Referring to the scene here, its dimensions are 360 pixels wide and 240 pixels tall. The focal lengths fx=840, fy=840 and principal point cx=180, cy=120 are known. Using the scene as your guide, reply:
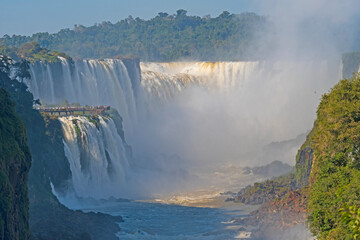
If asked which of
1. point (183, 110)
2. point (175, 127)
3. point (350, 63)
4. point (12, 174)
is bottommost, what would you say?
point (12, 174)

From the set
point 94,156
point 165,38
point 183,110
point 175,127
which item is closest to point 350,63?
point 183,110

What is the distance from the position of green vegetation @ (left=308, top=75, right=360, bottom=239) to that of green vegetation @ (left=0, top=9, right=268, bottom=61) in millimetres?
88285

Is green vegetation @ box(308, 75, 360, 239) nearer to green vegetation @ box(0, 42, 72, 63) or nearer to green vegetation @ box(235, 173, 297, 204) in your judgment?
green vegetation @ box(235, 173, 297, 204)

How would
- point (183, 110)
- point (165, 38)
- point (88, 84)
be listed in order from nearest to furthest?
point (88, 84) < point (183, 110) < point (165, 38)

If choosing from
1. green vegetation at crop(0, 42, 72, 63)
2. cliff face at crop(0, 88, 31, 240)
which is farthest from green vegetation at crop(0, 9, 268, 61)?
cliff face at crop(0, 88, 31, 240)

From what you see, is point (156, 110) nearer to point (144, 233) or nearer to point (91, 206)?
point (91, 206)

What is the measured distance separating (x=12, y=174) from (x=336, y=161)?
1465 centimetres

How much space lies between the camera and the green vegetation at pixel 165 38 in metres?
143

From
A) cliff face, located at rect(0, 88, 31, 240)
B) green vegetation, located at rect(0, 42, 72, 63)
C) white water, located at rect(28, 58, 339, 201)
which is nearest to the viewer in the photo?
cliff face, located at rect(0, 88, 31, 240)

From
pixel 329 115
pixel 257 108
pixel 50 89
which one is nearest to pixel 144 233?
pixel 329 115

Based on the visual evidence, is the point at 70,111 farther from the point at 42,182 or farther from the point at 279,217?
the point at 279,217

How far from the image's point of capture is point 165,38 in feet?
571

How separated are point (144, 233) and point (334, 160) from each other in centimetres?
1309

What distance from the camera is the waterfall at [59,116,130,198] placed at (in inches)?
2250
